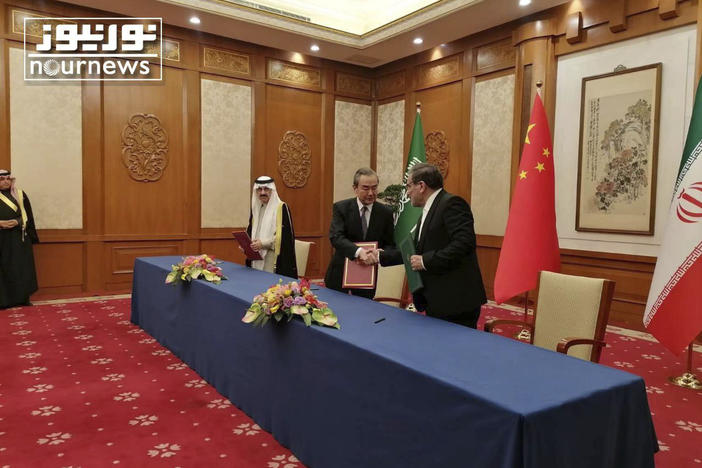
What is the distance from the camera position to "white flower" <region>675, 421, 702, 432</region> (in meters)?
2.96

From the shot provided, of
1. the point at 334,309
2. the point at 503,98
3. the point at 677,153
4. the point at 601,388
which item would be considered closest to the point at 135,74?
the point at 503,98

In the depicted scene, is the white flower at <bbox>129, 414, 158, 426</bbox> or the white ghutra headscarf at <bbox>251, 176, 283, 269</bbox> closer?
the white flower at <bbox>129, 414, 158, 426</bbox>

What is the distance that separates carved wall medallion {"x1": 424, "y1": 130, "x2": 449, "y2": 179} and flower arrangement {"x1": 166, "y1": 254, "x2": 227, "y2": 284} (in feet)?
15.4

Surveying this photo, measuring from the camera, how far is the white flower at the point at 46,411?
3008 mm

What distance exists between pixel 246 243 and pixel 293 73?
498cm

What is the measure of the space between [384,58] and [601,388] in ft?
24.9

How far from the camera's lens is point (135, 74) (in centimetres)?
709

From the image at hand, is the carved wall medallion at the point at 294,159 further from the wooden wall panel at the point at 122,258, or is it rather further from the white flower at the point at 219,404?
the white flower at the point at 219,404

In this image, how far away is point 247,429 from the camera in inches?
111

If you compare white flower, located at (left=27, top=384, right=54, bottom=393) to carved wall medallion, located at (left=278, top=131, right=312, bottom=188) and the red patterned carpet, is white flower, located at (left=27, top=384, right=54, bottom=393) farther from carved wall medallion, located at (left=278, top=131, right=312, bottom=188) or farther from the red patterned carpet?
carved wall medallion, located at (left=278, top=131, right=312, bottom=188)

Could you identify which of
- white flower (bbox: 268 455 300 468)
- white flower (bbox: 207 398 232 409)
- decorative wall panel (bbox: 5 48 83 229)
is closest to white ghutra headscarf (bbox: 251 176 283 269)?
white flower (bbox: 207 398 232 409)

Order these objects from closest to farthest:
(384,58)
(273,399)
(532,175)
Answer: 1. (273,399)
2. (532,175)
3. (384,58)

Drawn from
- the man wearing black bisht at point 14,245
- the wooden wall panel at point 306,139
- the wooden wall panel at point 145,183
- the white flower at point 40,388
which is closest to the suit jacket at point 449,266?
the white flower at point 40,388

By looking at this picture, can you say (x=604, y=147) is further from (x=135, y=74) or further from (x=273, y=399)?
(x=135, y=74)
